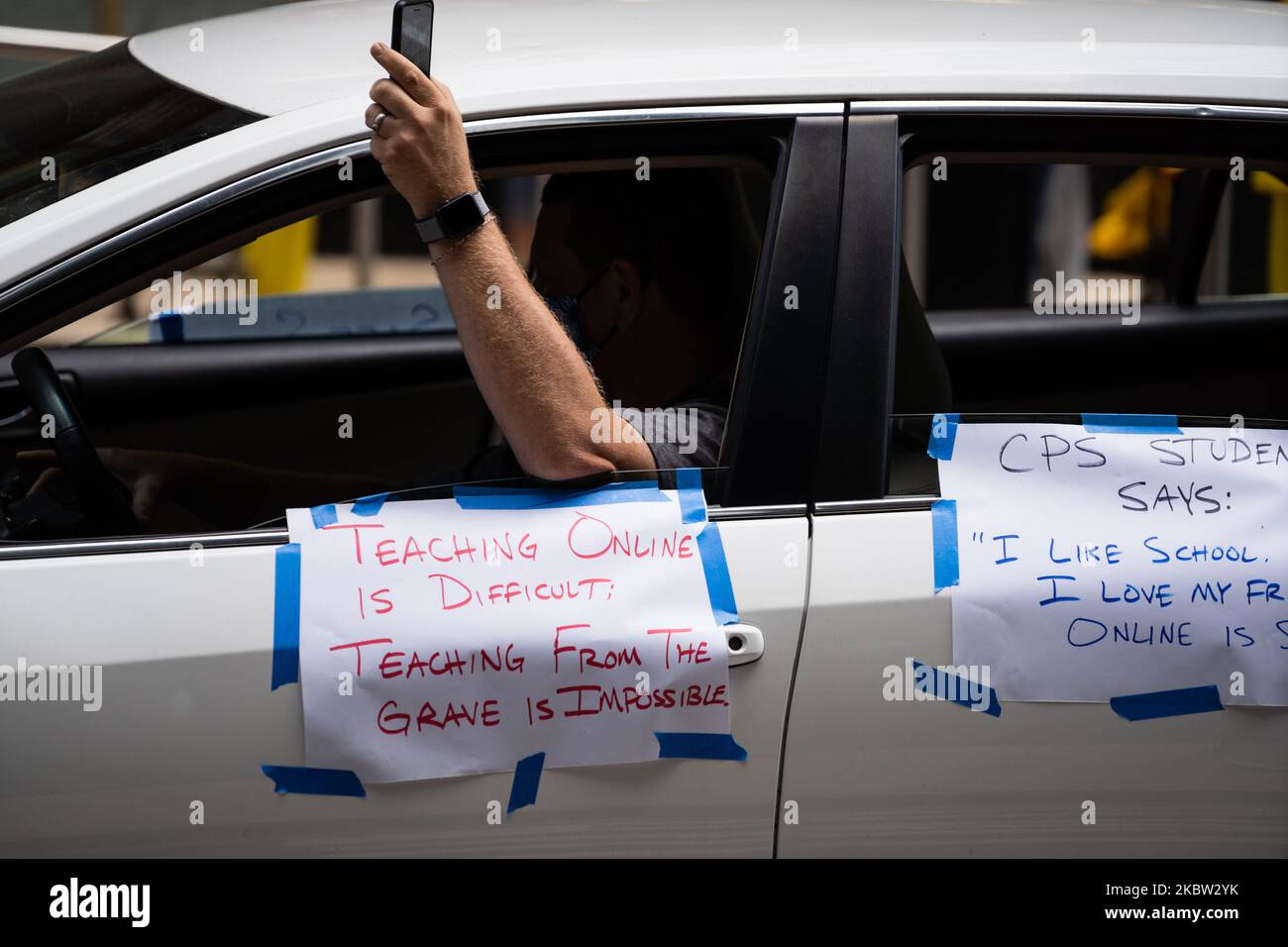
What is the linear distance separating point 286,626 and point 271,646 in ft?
0.09

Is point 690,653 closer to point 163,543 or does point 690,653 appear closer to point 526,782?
point 526,782

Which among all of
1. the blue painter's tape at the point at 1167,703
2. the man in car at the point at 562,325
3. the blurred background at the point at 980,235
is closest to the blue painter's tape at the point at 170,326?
the man in car at the point at 562,325

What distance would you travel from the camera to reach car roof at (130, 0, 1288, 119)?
165cm

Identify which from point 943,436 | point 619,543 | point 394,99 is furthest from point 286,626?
point 943,436

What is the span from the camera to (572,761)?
1560 millimetres

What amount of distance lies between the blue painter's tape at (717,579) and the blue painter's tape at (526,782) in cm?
28

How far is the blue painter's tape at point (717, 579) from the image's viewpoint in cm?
157

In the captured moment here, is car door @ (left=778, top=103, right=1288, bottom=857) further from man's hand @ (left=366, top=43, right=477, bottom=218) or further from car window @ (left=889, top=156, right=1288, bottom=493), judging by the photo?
man's hand @ (left=366, top=43, right=477, bottom=218)

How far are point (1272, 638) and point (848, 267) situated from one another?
0.71 metres

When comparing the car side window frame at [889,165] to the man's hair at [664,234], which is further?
the man's hair at [664,234]

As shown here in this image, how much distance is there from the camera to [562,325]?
1950mm

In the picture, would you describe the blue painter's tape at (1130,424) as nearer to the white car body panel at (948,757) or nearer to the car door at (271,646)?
the white car body panel at (948,757)

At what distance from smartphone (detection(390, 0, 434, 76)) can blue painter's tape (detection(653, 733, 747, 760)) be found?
85cm
